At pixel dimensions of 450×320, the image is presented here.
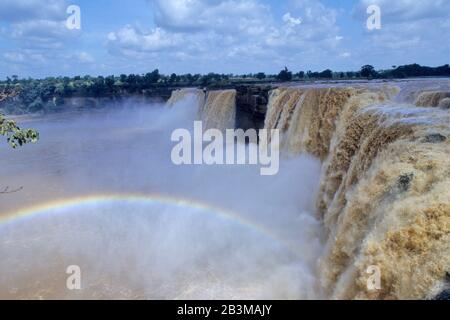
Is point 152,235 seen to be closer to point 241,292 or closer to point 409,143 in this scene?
point 241,292

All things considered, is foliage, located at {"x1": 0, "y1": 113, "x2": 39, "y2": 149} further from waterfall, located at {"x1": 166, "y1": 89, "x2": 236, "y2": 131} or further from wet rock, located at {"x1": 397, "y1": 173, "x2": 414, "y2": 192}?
waterfall, located at {"x1": 166, "y1": 89, "x2": 236, "y2": 131}

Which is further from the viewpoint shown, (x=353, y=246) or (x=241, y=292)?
(x=241, y=292)

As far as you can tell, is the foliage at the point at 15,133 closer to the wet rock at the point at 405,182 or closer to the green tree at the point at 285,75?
the wet rock at the point at 405,182

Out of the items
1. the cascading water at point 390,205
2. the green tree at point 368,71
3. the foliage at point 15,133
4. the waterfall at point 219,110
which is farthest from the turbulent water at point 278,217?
the green tree at point 368,71

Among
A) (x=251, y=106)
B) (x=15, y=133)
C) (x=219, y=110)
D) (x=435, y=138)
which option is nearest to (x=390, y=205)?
(x=435, y=138)
